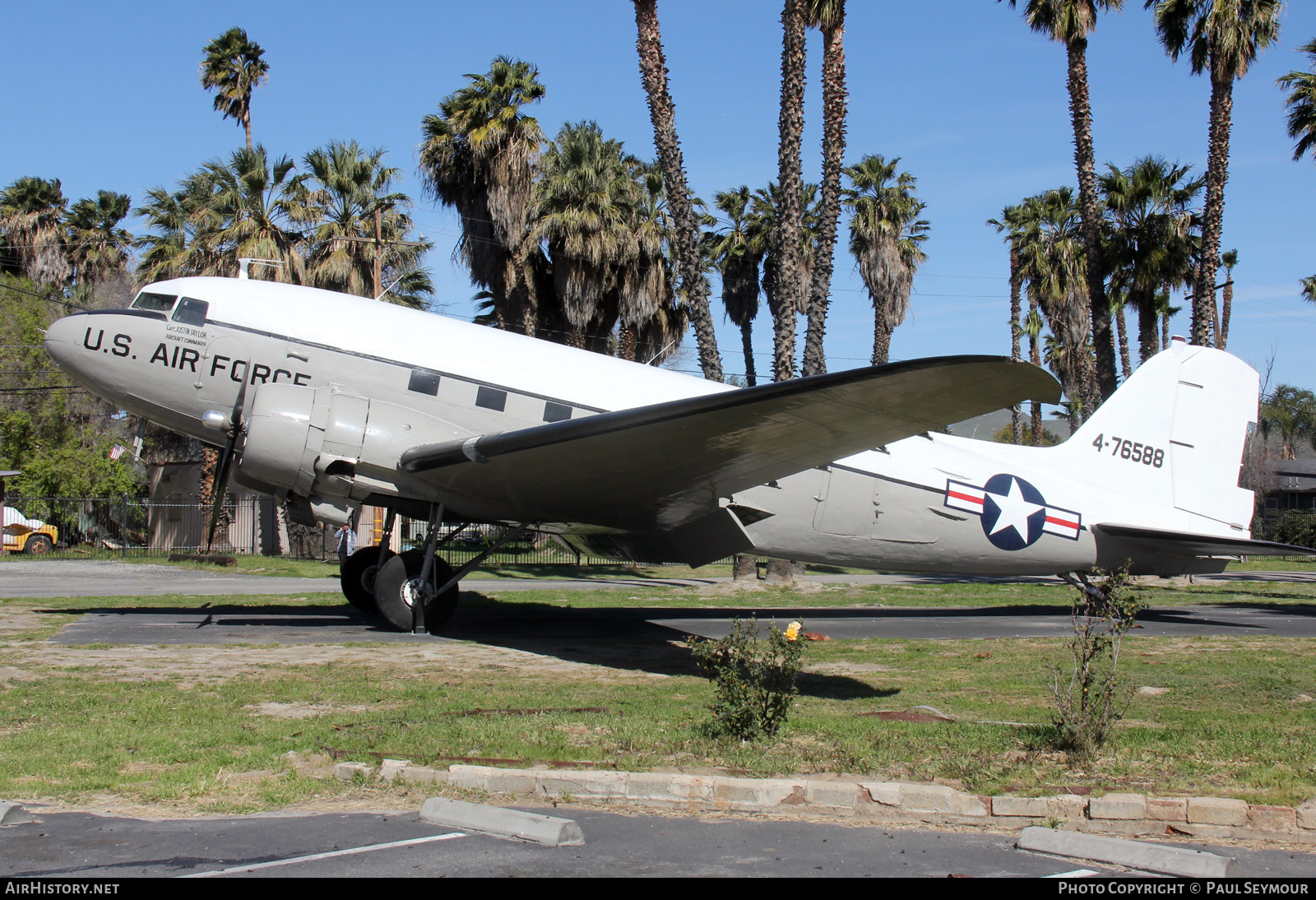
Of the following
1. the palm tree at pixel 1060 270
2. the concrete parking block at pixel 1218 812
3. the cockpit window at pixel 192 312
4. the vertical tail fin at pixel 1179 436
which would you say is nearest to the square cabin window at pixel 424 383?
the cockpit window at pixel 192 312

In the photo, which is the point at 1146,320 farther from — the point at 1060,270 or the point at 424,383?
the point at 424,383

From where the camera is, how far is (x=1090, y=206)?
24.3m

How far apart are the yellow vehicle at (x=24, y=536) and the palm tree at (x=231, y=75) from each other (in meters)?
16.3

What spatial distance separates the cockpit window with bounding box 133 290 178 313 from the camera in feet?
41.0

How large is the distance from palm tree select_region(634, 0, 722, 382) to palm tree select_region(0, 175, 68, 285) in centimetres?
3483

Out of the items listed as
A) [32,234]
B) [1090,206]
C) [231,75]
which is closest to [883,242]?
[1090,206]

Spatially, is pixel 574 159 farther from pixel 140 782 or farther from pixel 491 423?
pixel 140 782

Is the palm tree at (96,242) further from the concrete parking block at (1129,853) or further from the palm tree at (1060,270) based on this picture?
the concrete parking block at (1129,853)

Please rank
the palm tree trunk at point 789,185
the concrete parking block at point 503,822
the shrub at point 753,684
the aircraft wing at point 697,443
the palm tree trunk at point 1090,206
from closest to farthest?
the concrete parking block at point 503,822 < the shrub at point 753,684 < the aircraft wing at point 697,443 < the palm tree trunk at point 789,185 < the palm tree trunk at point 1090,206

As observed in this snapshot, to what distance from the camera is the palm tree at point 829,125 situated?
70.0 ft

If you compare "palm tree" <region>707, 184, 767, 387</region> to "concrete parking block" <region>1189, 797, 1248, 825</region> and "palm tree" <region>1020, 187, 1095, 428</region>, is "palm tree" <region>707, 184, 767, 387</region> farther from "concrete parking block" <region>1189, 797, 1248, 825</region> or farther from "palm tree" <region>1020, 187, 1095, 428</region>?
"concrete parking block" <region>1189, 797, 1248, 825</region>

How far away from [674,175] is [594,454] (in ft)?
41.4

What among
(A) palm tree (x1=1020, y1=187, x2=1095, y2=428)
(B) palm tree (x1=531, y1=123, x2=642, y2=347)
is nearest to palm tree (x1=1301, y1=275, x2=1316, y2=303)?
(A) palm tree (x1=1020, y1=187, x2=1095, y2=428)

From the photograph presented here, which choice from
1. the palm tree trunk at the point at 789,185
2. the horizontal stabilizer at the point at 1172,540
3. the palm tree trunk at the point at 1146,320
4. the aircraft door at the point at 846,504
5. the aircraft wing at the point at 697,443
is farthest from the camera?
the palm tree trunk at the point at 1146,320
